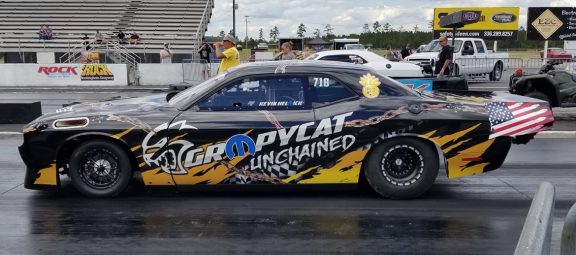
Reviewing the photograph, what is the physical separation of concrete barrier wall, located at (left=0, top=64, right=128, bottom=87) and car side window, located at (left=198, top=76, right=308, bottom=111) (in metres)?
18.6

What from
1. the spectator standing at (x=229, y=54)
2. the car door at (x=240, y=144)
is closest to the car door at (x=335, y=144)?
the car door at (x=240, y=144)

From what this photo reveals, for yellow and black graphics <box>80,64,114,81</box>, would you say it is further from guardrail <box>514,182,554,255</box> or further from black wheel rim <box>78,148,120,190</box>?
guardrail <box>514,182,554,255</box>

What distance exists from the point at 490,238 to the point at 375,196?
1.49 meters

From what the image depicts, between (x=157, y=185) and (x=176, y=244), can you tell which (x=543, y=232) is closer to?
(x=176, y=244)

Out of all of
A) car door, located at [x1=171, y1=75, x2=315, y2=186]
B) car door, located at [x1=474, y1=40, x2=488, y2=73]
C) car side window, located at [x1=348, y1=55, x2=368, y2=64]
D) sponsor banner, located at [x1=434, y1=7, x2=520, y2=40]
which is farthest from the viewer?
sponsor banner, located at [x1=434, y1=7, x2=520, y2=40]

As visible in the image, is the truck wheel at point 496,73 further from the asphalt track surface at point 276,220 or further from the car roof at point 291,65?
the car roof at point 291,65

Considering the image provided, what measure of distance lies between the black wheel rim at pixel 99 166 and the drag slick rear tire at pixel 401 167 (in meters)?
2.47

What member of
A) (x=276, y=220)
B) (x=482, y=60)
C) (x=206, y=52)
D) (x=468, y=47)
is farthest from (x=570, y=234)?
(x=482, y=60)

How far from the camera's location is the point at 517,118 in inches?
240

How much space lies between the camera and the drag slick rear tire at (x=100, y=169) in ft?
19.5

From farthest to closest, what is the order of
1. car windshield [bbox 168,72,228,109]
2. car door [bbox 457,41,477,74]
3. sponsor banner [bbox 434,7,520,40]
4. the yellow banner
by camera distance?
sponsor banner [bbox 434,7,520,40], the yellow banner, car door [bbox 457,41,477,74], car windshield [bbox 168,72,228,109]

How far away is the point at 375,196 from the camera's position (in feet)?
20.5

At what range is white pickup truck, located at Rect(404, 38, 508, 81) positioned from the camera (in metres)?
23.2

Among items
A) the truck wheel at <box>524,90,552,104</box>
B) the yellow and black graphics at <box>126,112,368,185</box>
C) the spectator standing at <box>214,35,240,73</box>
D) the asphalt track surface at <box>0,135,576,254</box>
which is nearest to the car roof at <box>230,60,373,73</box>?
the yellow and black graphics at <box>126,112,368,185</box>
